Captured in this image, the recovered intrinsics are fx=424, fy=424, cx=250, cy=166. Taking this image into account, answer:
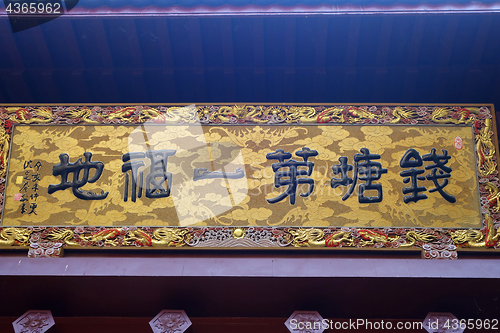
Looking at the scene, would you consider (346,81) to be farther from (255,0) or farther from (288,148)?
(255,0)

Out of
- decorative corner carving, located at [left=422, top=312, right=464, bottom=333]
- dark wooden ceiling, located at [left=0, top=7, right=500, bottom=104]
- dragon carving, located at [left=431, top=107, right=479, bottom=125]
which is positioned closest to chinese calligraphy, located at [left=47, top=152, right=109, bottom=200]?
dark wooden ceiling, located at [left=0, top=7, right=500, bottom=104]

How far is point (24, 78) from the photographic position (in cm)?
407

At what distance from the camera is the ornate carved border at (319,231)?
11.6ft

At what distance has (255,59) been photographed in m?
3.96

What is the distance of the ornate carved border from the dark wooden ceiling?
23 cm

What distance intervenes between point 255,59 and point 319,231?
5.52 feet

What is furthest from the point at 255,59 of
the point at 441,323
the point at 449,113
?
the point at 441,323

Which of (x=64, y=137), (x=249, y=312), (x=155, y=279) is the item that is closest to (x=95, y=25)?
(x=64, y=137)

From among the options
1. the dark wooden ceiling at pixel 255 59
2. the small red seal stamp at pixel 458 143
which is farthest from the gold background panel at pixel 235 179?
the dark wooden ceiling at pixel 255 59

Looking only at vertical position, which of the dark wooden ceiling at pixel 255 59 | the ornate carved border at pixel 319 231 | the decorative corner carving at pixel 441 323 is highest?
the dark wooden ceiling at pixel 255 59

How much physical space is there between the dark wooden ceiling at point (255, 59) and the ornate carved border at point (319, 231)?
0.23 meters

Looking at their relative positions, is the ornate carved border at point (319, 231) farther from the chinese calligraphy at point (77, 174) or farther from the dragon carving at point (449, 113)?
the chinese calligraphy at point (77, 174)

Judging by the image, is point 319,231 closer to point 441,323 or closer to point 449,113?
point 441,323

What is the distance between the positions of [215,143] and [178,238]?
37.0 inches
